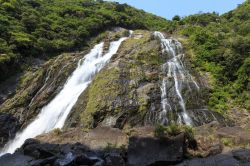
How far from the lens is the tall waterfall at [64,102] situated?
35.7 meters

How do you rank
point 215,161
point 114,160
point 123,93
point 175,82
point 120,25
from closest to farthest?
point 215,161 → point 114,160 → point 123,93 → point 175,82 → point 120,25

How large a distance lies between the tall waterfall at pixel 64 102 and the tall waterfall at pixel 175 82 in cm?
579

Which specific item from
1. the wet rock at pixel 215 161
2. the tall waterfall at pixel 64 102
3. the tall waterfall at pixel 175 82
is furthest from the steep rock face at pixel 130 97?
the wet rock at pixel 215 161

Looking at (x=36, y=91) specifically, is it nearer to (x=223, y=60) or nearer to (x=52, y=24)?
(x=223, y=60)

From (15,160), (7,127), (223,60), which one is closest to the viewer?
(15,160)

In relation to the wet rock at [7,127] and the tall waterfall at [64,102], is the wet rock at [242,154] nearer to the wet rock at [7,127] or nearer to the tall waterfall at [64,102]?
the tall waterfall at [64,102]

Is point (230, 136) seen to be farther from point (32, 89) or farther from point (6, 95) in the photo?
point (6, 95)

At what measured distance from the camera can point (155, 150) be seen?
74.3 feet

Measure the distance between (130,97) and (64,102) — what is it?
6.07 m

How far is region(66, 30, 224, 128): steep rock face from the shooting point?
32.9 m

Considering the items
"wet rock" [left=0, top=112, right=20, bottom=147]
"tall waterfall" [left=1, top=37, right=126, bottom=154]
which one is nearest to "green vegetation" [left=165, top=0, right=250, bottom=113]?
"tall waterfall" [left=1, top=37, right=126, bottom=154]

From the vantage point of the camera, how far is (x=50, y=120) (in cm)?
3634

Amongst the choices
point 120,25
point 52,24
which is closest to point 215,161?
point 52,24

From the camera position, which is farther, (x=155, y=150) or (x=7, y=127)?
(x=7, y=127)
